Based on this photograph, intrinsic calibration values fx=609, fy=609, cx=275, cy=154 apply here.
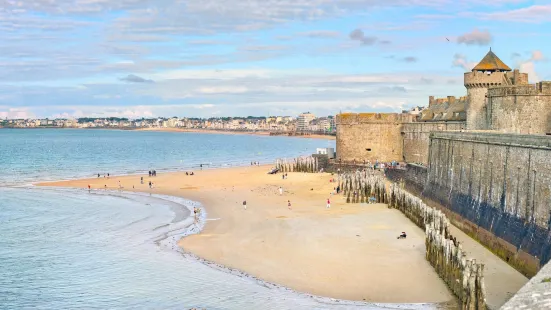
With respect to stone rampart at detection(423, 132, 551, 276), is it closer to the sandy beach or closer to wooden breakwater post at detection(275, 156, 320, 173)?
the sandy beach

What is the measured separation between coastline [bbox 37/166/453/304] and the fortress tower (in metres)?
10.6

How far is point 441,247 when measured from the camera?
21438 mm

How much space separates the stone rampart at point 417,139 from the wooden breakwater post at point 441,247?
11.5 meters

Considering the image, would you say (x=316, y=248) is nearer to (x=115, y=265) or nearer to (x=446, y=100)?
(x=115, y=265)

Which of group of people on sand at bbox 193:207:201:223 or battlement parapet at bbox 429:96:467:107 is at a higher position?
battlement parapet at bbox 429:96:467:107

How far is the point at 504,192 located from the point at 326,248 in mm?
7761

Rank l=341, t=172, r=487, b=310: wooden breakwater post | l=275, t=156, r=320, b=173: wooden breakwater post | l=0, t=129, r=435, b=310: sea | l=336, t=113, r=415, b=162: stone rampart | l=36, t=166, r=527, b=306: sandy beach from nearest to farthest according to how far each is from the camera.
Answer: l=341, t=172, r=487, b=310: wooden breakwater post, l=0, t=129, r=435, b=310: sea, l=36, t=166, r=527, b=306: sandy beach, l=336, t=113, r=415, b=162: stone rampart, l=275, t=156, r=320, b=173: wooden breakwater post

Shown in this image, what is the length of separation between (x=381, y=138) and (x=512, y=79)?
49.1 ft

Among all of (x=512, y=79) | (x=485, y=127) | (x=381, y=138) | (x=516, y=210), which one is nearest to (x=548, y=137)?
(x=516, y=210)

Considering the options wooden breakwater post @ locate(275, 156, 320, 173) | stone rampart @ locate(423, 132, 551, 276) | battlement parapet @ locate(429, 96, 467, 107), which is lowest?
wooden breakwater post @ locate(275, 156, 320, 173)

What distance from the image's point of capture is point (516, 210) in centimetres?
2103

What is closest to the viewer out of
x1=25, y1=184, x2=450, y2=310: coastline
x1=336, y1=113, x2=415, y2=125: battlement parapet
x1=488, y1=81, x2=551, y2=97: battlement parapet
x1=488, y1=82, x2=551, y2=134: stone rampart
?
x1=25, y1=184, x2=450, y2=310: coastline

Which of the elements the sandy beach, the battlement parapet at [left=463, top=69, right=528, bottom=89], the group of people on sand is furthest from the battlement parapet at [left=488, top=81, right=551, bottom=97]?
the group of people on sand

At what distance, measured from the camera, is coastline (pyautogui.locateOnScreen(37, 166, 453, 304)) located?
67.9 feet
